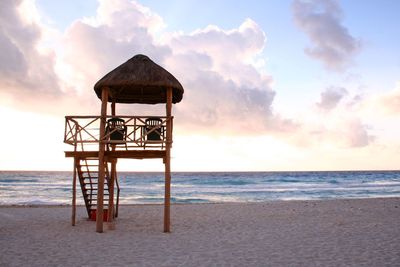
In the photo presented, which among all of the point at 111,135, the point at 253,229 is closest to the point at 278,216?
the point at 253,229

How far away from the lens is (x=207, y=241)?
37.6ft

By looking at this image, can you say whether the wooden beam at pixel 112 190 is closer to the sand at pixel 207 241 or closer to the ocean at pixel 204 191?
the sand at pixel 207 241

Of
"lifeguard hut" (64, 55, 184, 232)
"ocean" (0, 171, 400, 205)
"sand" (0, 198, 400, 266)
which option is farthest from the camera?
"ocean" (0, 171, 400, 205)

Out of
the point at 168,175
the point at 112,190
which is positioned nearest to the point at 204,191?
the point at 112,190

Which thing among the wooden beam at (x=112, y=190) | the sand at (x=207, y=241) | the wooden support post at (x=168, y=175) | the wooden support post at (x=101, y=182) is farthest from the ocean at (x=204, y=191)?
the wooden support post at (x=168, y=175)

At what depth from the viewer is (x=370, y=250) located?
33.0ft

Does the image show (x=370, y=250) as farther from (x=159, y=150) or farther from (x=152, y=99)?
(x=152, y=99)

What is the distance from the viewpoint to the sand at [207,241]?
8930 millimetres

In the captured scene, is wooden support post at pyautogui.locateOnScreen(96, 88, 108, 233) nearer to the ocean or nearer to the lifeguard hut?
the lifeguard hut

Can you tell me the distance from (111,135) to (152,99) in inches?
113

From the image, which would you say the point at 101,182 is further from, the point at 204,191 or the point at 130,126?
the point at 204,191

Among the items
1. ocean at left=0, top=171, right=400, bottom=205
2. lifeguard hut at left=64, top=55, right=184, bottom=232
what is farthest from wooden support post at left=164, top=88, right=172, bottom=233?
ocean at left=0, top=171, right=400, bottom=205

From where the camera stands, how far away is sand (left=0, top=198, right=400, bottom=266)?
893cm

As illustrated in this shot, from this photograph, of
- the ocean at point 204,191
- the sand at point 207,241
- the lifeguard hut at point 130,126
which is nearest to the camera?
the sand at point 207,241
